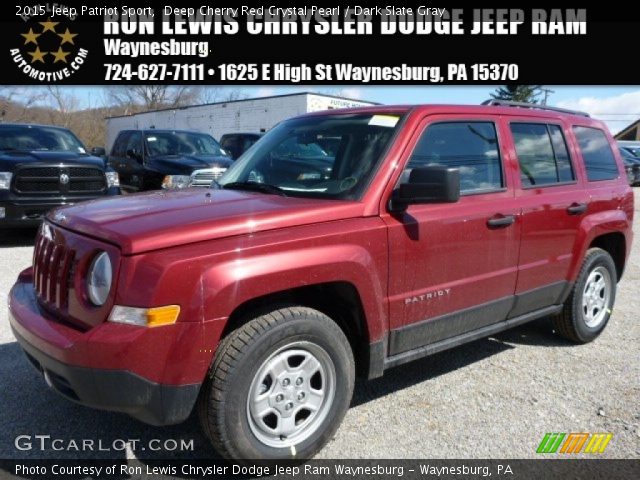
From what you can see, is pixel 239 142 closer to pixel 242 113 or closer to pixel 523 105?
pixel 523 105

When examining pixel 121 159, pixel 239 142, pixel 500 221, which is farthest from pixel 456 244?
pixel 239 142

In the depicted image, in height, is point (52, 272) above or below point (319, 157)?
below

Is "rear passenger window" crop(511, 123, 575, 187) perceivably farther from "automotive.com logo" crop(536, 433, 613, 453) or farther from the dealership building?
the dealership building

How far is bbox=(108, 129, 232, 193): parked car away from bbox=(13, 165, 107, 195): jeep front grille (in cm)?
110

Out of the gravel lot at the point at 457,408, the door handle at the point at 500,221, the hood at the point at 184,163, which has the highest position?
the hood at the point at 184,163

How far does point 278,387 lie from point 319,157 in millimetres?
1481

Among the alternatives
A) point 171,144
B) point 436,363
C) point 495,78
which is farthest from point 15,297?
point 495,78

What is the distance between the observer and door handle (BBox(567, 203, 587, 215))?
414 cm

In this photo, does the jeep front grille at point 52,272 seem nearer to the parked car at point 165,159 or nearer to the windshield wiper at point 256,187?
the windshield wiper at point 256,187

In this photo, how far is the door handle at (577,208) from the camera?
163 inches

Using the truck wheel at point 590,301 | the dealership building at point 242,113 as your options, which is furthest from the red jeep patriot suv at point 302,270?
the dealership building at point 242,113

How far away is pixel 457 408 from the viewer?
3436mm

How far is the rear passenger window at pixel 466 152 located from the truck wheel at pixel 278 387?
4.03 ft

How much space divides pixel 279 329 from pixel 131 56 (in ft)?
42.8
